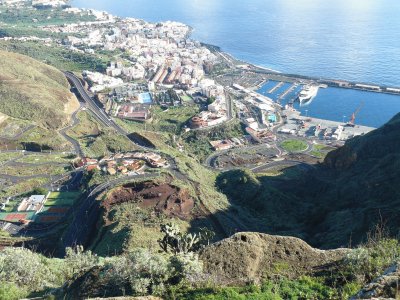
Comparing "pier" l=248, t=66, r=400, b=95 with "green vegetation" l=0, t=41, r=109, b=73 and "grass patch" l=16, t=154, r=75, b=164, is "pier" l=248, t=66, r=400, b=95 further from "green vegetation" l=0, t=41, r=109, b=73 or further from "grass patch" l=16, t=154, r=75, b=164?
"grass patch" l=16, t=154, r=75, b=164

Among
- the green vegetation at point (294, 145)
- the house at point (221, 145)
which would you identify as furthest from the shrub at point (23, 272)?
the green vegetation at point (294, 145)

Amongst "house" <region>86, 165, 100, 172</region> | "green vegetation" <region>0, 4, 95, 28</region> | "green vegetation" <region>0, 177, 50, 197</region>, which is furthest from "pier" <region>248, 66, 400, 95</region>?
"green vegetation" <region>0, 4, 95, 28</region>


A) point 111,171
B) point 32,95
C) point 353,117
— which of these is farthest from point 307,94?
point 111,171

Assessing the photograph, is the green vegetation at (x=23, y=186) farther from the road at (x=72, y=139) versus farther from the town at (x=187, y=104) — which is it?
the road at (x=72, y=139)

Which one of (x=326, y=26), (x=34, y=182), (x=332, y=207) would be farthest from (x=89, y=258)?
(x=326, y=26)

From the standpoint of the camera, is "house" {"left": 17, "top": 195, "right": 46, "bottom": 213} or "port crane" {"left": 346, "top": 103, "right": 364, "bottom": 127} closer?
"house" {"left": 17, "top": 195, "right": 46, "bottom": 213}

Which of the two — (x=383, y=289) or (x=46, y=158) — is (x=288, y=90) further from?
(x=383, y=289)
